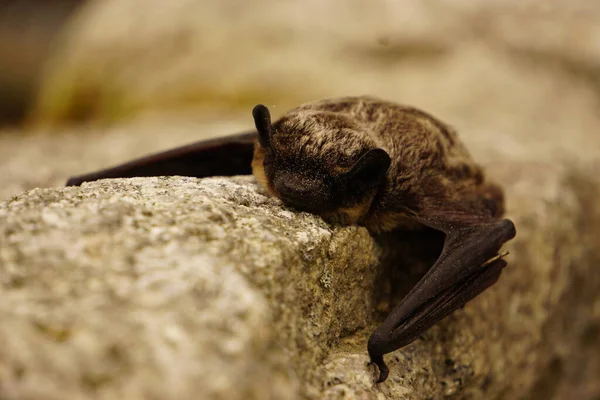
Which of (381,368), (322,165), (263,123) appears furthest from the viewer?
(263,123)

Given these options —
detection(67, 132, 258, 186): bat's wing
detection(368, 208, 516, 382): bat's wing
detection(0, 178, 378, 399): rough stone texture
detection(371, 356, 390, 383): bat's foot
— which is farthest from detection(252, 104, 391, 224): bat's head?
detection(371, 356, 390, 383): bat's foot

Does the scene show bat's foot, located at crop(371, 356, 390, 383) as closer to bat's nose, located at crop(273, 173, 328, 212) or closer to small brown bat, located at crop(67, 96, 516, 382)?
small brown bat, located at crop(67, 96, 516, 382)

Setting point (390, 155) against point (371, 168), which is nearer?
point (371, 168)

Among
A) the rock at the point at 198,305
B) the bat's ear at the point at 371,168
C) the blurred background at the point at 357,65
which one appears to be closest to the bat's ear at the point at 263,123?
the rock at the point at 198,305

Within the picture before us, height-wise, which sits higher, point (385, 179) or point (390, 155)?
point (390, 155)

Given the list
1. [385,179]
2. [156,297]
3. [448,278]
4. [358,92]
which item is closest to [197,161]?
[385,179]

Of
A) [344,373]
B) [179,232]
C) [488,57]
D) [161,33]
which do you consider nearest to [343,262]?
[344,373]

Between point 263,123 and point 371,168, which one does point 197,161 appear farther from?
point 371,168

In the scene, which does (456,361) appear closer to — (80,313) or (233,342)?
(233,342)
